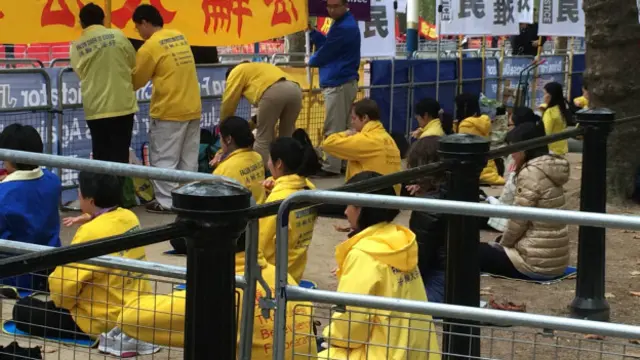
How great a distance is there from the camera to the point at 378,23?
11.7 meters

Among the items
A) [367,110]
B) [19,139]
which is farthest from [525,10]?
[19,139]

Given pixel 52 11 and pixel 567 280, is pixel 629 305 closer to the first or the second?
pixel 567 280

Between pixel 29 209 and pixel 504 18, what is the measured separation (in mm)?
10026

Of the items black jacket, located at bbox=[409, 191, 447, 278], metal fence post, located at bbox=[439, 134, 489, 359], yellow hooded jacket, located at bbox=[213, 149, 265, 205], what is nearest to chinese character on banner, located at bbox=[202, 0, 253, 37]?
yellow hooded jacket, located at bbox=[213, 149, 265, 205]

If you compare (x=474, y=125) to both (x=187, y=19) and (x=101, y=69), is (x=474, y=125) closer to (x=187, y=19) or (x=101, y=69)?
(x=187, y=19)

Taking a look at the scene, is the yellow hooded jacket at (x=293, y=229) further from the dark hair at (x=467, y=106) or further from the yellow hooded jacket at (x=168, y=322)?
the dark hair at (x=467, y=106)

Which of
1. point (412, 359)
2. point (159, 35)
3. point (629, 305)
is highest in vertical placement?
point (159, 35)

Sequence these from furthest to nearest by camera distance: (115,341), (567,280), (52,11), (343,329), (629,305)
Result: (52,11)
(567,280)
(629,305)
(115,341)
(343,329)

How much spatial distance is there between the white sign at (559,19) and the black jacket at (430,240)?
9.96 metres

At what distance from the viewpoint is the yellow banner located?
7.89 metres

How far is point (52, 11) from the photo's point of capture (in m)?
8.07

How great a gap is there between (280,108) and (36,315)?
4.75 meters

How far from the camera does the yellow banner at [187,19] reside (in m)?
7.89

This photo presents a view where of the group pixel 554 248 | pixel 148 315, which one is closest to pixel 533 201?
pixel 554 248
